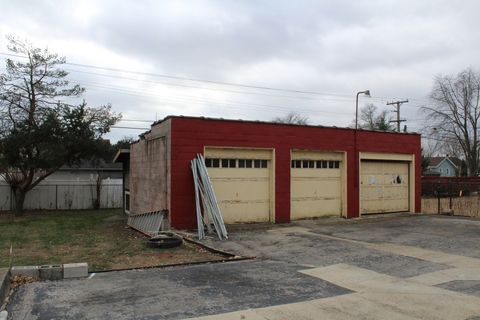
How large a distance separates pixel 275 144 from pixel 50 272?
9.60 m

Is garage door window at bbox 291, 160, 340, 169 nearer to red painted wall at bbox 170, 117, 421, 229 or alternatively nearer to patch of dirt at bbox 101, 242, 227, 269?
red painted wall at bbox 170, 117, 421, 229

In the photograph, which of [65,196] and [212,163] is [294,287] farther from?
[65,196]

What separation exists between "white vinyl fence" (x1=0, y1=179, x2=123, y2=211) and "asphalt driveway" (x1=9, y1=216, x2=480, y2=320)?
19.6m

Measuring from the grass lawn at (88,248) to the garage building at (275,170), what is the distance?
1.97 meters

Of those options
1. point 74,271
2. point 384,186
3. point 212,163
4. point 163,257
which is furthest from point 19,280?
point 384,186

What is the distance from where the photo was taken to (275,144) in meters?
16.7

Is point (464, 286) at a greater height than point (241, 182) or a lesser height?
lesser

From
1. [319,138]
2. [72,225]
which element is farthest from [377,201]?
[72,225]

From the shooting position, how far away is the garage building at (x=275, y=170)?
591 inches

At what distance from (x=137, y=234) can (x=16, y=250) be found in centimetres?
429

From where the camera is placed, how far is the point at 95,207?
3000 cm

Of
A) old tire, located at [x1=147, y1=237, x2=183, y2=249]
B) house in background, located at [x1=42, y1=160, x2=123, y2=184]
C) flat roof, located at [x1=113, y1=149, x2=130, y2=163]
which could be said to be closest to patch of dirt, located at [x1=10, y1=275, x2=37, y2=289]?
old tire, located at [x1=147, y1=237, x2=183, y2=249]

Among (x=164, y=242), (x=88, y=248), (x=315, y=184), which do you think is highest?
(x=315, y=184)

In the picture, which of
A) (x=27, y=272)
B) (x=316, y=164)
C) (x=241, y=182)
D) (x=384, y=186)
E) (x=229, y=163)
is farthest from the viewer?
(x=384, y=186)
